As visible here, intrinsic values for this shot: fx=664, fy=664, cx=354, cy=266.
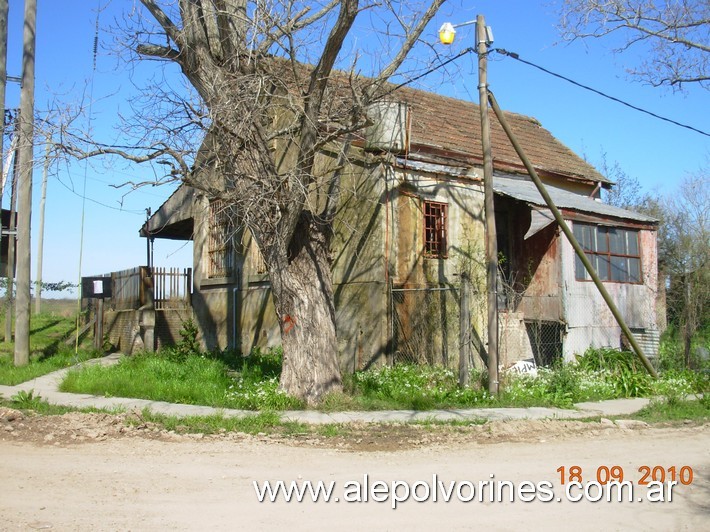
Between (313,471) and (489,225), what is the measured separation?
555cm

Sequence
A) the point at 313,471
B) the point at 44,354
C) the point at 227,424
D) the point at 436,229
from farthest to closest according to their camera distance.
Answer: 1. the point at 44,354
2. the point at 436,229
3. the point at 227,424
4. the point at 313,471

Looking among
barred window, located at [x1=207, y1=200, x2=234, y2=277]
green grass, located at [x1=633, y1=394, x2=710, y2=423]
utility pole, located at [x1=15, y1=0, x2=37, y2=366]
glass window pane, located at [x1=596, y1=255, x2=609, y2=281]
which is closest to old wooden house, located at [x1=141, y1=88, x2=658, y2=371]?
glass window pane, located at [x1=596, y1=255, x2=609, y2=281]

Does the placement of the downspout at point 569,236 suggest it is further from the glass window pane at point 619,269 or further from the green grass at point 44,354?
the green grass at point 44,354

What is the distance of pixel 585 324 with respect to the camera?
1462 cm

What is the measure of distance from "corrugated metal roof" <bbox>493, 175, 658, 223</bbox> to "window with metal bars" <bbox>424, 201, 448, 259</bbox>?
4.43 feet

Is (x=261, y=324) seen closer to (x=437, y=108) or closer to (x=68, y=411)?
(x=68, y=411)

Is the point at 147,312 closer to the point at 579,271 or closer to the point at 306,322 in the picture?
the point at 306,322

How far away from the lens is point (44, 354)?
1652cm

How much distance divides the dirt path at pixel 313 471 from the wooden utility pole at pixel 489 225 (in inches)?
67.0

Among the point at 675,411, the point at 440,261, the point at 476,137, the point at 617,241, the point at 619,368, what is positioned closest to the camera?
the point at 675,411

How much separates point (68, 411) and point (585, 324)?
34.4 ft

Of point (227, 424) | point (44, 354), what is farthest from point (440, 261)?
point (44, 354)

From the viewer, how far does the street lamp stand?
35.9ft

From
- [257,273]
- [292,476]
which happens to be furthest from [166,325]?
[292,476]
